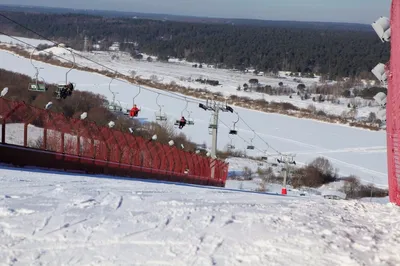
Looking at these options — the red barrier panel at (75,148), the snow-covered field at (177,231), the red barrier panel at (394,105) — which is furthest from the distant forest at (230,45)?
the snow-covered field at (177,231)

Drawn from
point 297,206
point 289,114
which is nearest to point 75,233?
point 297,206

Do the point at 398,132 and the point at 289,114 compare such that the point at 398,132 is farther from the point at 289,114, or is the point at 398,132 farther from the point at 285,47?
the point at 285,47

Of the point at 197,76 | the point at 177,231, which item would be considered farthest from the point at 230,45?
the point at 177,231

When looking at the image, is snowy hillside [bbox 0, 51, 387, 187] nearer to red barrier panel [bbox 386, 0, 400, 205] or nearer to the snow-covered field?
red barrier panel [bbox 386, 0, 400, 205]

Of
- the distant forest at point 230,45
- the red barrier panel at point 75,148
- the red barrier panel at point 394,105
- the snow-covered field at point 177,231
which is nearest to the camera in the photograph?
the snow-covered field at point 177,231

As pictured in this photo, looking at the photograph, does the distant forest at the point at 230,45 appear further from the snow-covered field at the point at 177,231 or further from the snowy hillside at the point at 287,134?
the snow-covered field at the point at 177,231

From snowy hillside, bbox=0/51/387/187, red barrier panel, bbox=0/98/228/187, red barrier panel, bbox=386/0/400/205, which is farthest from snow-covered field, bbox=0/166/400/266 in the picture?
snowy hillside, bbox=0/51/387/187
